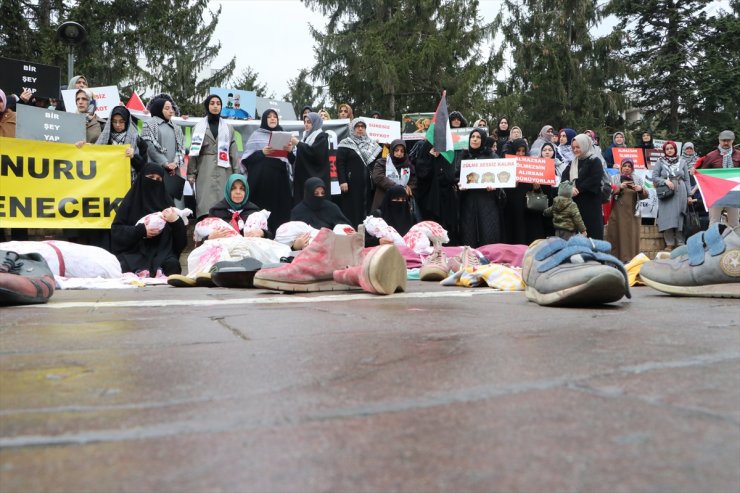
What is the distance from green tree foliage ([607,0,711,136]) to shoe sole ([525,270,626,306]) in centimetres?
2714

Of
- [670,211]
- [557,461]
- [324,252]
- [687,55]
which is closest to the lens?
[557,461]

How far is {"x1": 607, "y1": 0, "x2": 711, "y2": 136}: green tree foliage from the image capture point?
28.8m

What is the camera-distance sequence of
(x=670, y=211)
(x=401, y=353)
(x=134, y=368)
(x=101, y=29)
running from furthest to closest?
(x=101, y=29)
(x=670, y=211)
(x=401, y=353)
(x=134, y=368)

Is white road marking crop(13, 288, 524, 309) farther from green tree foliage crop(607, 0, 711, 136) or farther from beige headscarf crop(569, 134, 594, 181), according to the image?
green tree foliage crop(607, 0, 711, 136)

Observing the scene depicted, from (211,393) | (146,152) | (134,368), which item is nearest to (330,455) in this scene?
(211,393)

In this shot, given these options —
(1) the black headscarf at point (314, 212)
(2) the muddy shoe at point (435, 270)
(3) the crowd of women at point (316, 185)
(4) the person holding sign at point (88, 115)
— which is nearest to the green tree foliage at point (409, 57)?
(3) the crowd of women at point (316, 185)

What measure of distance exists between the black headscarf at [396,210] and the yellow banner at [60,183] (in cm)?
310

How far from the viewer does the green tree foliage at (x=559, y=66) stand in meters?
24.7

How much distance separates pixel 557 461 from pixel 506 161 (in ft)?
28.2

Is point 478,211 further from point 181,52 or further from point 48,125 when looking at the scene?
point 181,52

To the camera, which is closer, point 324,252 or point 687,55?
point 324,252

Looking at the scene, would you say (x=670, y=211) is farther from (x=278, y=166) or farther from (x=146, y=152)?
(x=146, y=152)

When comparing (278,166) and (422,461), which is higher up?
(278,166)

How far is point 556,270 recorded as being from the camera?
332 cm
